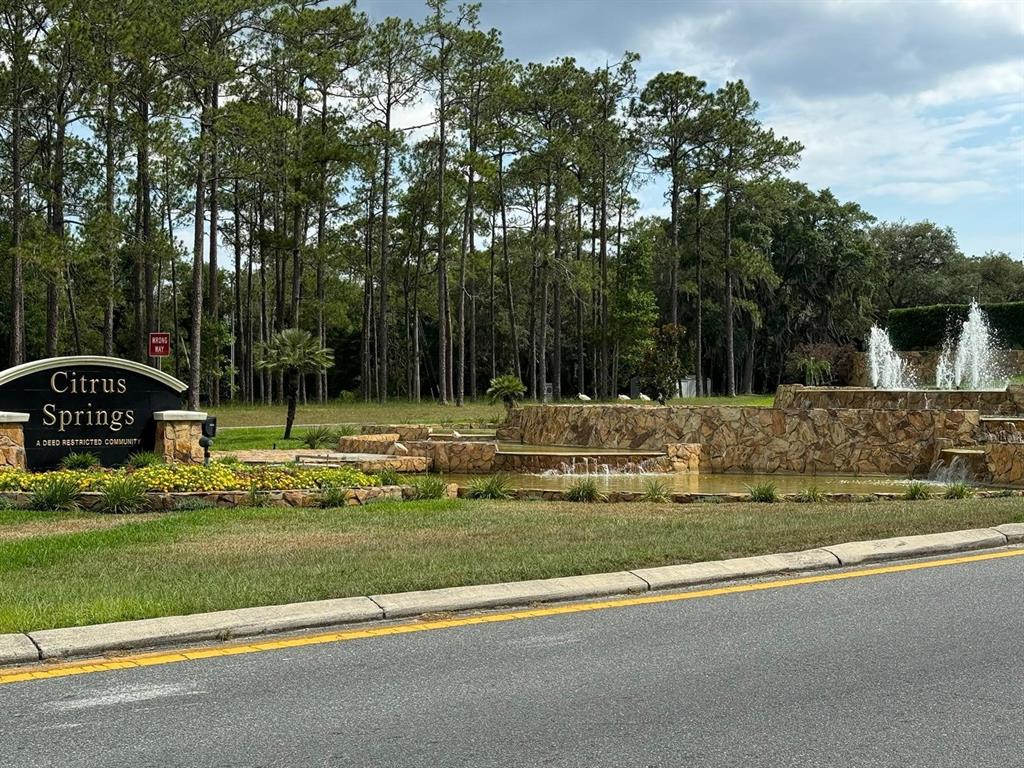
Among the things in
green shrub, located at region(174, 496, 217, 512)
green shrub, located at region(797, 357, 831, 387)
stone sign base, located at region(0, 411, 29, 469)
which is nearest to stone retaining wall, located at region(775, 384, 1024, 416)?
green shrub, located at region(174, 496, 217, 512)

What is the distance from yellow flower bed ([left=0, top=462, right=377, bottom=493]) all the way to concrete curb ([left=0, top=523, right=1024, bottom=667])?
6699 millimetres

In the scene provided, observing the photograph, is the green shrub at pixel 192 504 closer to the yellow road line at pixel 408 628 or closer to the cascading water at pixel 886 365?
the yellow road line at pixel 408 628

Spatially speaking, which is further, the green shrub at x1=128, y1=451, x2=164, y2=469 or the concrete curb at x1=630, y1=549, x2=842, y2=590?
the green shrub at x1=128, y1=451, x2=164, y2=469

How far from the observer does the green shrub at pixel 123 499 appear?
12.7m

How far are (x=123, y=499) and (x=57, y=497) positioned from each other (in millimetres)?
836

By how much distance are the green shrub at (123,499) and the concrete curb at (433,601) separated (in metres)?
6.32

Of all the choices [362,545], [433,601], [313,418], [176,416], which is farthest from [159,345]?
[433,601]

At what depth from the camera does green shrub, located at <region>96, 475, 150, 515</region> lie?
500 inches

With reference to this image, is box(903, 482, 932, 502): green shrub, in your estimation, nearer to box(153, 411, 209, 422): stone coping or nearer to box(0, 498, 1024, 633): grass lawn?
box(0, 498, 1024, 633): grass lawn

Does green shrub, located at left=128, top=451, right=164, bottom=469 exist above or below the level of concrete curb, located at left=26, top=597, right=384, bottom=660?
above

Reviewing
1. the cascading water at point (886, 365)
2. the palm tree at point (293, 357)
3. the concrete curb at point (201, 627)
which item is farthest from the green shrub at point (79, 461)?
the cascading water at point (886, 365)

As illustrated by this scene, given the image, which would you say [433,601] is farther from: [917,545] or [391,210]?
[391,210]

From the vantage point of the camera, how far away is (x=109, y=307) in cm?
4025

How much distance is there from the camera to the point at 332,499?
44.2ft
